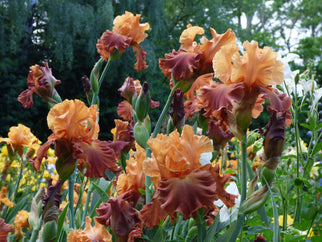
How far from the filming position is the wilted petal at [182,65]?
0.81 metres

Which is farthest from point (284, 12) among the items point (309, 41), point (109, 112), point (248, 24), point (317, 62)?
point (109, 112)

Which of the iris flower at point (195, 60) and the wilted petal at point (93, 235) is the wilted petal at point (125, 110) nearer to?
the iris flower at point (195, 60)

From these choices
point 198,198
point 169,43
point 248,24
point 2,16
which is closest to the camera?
point 198,198

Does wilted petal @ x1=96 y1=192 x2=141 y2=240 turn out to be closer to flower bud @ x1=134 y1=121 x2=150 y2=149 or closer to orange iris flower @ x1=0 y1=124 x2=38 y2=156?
flower bud @ x1=134 y1=121 x2=150 y2=149

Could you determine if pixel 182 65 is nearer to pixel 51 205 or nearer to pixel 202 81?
pixel 202 81

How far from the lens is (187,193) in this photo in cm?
52

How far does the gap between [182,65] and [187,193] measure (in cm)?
38

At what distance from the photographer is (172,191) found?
525mm

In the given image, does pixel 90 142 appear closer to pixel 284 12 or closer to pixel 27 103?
Result: pixel 27 103

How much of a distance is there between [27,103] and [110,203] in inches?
30.4

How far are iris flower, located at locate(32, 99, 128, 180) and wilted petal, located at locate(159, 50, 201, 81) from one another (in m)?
0.23

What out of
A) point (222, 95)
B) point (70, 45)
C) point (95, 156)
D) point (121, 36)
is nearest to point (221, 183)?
point (222, 95)

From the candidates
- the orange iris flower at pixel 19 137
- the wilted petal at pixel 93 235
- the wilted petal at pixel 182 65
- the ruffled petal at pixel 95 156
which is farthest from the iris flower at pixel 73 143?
the orange iris flower at pixel 19 137

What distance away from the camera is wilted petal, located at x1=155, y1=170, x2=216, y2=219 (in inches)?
20.3
